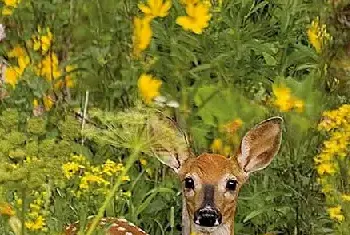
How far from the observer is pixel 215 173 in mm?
3441

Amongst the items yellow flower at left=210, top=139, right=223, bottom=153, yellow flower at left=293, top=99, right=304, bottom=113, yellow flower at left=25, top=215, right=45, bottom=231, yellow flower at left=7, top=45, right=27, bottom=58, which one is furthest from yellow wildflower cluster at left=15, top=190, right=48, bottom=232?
yellow flower at left=7, top=45, right=27, bottom=58

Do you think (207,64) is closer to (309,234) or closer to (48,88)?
(48,88)

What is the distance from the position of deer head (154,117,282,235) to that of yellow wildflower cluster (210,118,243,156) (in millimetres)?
348

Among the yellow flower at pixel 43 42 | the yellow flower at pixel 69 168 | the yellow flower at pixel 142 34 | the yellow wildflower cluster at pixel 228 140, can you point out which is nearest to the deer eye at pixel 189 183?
the yellow flower at pixel 69 168

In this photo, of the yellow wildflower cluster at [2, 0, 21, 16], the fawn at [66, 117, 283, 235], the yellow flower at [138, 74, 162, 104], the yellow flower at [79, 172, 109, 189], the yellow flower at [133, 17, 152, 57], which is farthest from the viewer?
the yellow wildflower cluster at [2, 0, 21, 16]

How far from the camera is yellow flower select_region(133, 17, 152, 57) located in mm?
4254

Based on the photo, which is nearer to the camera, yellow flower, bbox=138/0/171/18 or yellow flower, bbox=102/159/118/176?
yellow flower, bbox=102/159/118/176

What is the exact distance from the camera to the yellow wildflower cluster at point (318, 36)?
4270mm

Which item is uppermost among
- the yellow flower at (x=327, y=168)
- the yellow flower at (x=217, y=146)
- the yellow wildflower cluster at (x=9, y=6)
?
the yellow wildflower cluster at (x=9, y=6)

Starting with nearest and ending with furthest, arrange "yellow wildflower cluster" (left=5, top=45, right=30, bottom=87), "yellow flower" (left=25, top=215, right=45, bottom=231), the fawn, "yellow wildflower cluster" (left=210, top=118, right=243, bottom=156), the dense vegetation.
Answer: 1. "yellow flower" (left=25, top=215, right=45, bottom=231)
2. the fawn
3. the dense vegetation
4. "yellow wildflower cluster" (left=210, top=118, right=243, bottom=156)
5. "yellow wildflower cluster" (left=5, top=45, right=30, bottom=87)

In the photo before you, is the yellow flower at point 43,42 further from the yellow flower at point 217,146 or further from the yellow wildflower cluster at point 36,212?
the yellow wildflower cluster at point 36,212

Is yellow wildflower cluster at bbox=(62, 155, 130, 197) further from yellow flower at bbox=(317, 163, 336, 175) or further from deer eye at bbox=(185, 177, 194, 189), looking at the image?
yellow flower at bbox=(317, 163, 336, 175)

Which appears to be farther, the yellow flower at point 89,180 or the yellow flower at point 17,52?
the yellow flower at point 17,52

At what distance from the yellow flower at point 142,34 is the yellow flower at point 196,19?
0.11 m
